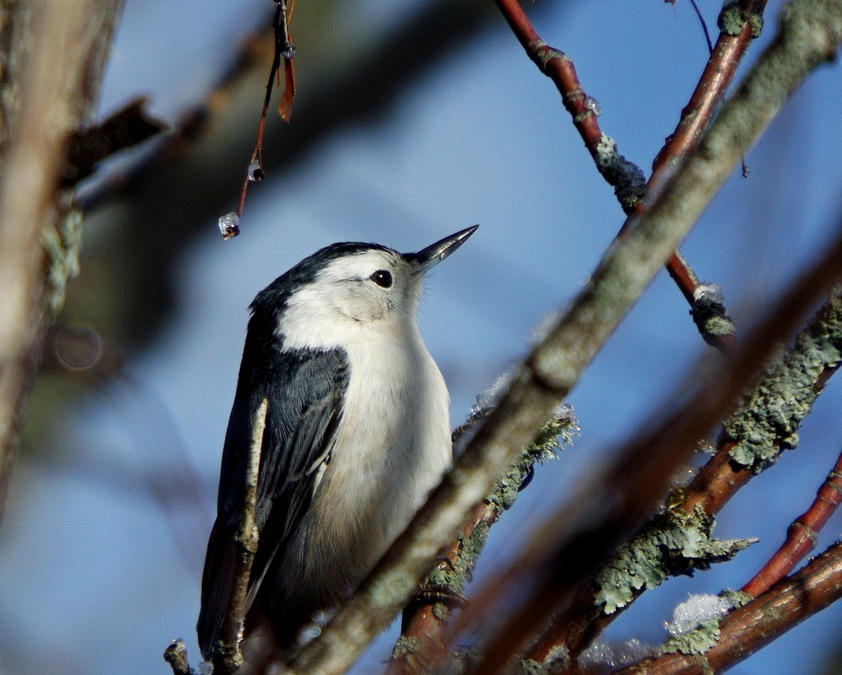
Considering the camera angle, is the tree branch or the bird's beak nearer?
the tree branch

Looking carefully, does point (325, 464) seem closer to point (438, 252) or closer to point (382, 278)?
point (382, 278)

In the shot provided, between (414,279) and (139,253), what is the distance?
1554 millimetres

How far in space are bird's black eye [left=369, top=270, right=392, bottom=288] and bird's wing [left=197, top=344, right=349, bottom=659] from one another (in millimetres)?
397

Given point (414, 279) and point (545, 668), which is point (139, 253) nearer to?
point (414, 279)

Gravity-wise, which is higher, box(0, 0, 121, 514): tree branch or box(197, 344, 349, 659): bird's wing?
box(197, 344, 349, 659): bird's wing

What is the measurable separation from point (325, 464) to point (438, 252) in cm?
106

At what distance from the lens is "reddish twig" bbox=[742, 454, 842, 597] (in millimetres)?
1689

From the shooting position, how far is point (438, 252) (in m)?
3.63

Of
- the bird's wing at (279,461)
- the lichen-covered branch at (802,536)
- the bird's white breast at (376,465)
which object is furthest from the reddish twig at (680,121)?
the bird's wing at (279,461)

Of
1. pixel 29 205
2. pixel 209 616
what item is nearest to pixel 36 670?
pixel 209 616

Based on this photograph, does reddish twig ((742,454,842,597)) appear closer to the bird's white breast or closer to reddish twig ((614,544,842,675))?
reddish twig ((614,544,842,675))

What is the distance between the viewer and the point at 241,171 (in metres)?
4.30

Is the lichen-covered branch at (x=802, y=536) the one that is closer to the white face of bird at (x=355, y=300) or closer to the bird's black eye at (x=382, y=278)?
the white face of bird at (x=355, y=300)

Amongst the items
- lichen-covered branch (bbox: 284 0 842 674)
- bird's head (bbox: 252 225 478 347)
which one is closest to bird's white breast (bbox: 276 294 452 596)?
bird's head (bbox: 252 225 478 347)
